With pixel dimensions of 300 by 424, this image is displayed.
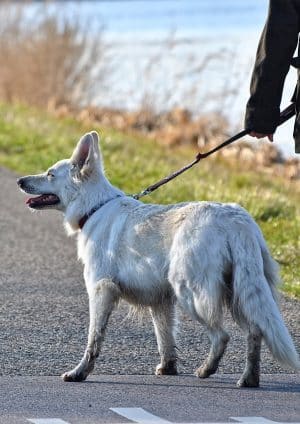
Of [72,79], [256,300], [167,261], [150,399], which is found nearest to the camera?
[150,399]

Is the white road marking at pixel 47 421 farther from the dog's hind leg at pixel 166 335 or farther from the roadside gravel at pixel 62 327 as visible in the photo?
the dog's hind leg at pixel 166 335

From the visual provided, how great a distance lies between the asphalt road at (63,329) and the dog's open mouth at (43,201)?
0.82 m

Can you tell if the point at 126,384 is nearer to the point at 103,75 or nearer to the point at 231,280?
the point at 231,280

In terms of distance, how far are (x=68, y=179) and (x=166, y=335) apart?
→ 1.08 meters

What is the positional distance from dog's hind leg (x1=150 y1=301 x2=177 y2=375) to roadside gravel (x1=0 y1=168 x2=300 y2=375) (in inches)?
4.1

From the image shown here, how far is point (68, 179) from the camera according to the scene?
7.77 meters

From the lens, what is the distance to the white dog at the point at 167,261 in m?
6.82

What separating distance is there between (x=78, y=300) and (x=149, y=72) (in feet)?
39.5

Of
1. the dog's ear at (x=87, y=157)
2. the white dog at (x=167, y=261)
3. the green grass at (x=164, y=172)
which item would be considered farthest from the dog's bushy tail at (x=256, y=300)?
the green grass at (x=164, y=172)

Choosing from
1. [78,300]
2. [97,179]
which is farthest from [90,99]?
[97,179]

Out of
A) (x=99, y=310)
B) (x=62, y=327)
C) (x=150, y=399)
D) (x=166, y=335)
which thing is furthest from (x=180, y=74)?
(x=150, y=399)

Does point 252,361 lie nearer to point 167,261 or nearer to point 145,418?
point 167,261

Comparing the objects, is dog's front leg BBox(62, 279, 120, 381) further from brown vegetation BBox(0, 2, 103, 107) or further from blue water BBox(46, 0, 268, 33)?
blue water BBox(46, 0, 268, 33)

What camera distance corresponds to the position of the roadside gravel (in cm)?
753
